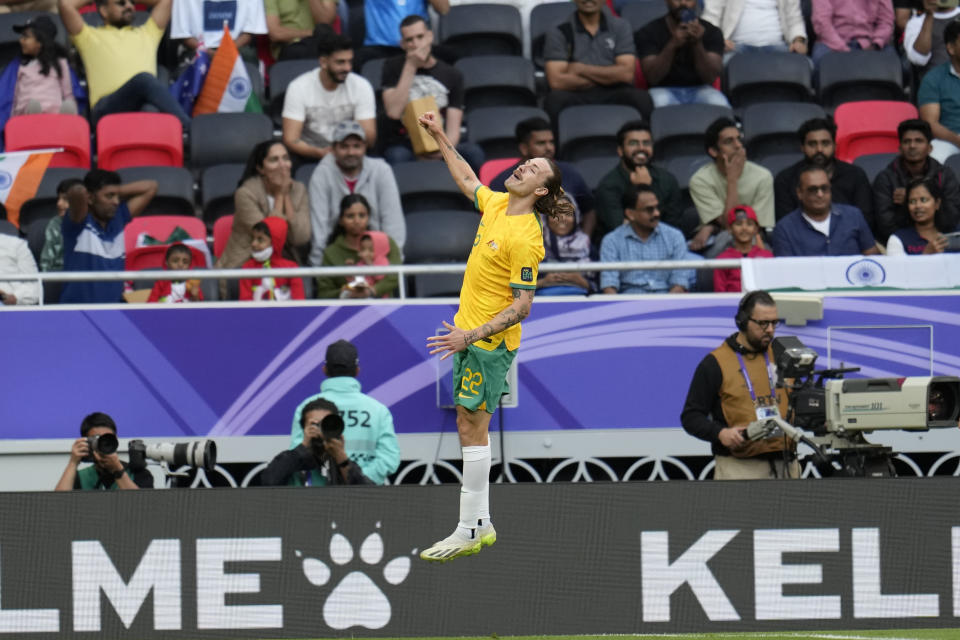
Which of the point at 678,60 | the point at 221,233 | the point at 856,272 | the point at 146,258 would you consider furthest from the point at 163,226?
→ the point at 856,272

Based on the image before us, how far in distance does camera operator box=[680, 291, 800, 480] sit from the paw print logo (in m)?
2.35

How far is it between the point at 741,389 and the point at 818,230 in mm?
2272

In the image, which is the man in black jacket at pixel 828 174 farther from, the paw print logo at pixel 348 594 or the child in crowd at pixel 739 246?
the paw print logo at pixel 348 594

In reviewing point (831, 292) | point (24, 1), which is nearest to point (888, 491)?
point (831, 292)

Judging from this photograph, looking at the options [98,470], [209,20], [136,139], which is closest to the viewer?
[98,470]

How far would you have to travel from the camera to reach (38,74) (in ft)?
42.1

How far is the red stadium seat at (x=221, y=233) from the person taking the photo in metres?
11.5

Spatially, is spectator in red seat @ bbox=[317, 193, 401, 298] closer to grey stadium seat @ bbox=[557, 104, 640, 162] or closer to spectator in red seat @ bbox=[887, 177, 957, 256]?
grey stadium seat @ bbox=[557, 104, 640, 162]

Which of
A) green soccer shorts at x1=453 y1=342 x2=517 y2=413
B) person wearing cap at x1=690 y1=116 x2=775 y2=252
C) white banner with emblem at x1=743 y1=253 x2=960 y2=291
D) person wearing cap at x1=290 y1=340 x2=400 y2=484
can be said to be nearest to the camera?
green soccer shorts at x1=453 y1=342 x2=517 y2=413

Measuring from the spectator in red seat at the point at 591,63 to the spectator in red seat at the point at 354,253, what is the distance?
2761 millimetres

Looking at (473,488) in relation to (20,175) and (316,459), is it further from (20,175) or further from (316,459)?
(20,175)

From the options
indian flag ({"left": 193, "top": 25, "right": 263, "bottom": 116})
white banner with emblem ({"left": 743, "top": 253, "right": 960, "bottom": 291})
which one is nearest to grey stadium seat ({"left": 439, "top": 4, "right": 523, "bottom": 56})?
indian flag ({"left": 193, "top": 25, "right": 263, "bottom": 116})

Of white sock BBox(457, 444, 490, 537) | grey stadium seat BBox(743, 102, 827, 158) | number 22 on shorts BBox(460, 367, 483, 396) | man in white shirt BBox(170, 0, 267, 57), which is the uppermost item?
man in white shirt BBox(170, 0, 267, 57)

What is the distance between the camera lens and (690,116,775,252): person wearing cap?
11961 mm
